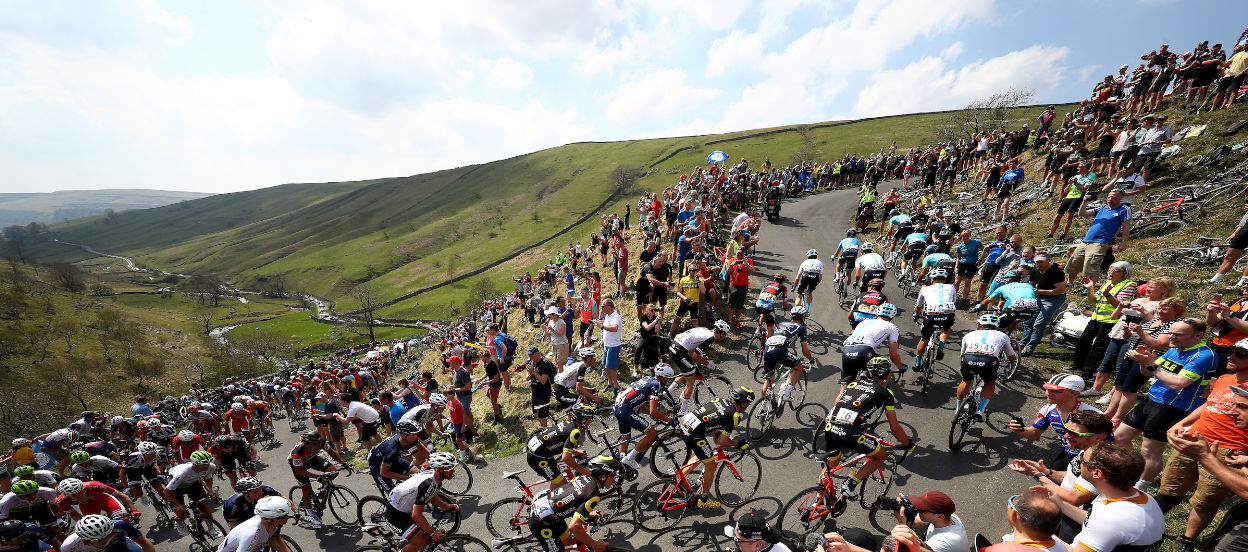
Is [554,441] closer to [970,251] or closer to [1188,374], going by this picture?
[1188,374]

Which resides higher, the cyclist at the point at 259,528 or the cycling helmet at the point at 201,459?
the cyclist at the point at 259,528

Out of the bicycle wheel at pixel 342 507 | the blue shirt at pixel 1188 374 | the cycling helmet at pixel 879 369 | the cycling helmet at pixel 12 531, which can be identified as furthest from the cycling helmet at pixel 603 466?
the cycling helmet at pixel 12 531

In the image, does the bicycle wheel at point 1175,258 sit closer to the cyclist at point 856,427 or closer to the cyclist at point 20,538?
the cyclist at point 856,427

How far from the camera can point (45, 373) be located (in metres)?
44.3

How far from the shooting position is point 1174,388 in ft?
16.5

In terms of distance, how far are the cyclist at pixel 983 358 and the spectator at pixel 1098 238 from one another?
264 inches

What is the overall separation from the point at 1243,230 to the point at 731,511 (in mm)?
12467

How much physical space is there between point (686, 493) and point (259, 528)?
638 cm

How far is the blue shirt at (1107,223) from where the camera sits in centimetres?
1024

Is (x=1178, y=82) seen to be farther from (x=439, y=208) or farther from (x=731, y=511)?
(x=439, y=208)

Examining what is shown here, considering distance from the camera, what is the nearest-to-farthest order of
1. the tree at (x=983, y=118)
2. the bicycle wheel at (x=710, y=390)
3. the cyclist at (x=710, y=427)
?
the cyclist at (x=710, y=427) < the bicycle wheel at (x=710, y=390) < the tree at (x=983, y=118)

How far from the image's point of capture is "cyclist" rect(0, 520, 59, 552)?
240 inches

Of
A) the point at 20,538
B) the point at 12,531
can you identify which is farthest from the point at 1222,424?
the point at 20,538

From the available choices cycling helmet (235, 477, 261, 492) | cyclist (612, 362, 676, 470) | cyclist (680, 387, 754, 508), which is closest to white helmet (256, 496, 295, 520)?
cycling helmet (235, 477, 261, 492)
